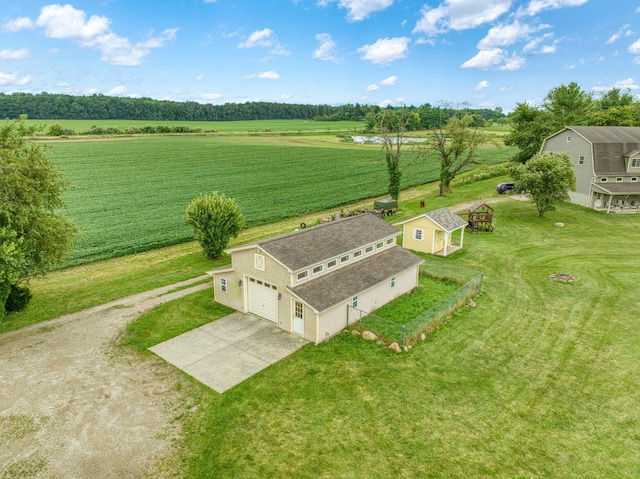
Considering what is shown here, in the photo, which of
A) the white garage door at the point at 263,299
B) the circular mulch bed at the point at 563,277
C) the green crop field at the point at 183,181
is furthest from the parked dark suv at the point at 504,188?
the white garage door at the point at 263,299

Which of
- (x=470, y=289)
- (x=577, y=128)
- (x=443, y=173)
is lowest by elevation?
(x=470, y=289)

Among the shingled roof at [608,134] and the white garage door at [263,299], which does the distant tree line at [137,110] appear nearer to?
the shingled roof at [608,134]

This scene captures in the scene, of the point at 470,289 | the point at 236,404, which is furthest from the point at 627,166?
the point at 236,404

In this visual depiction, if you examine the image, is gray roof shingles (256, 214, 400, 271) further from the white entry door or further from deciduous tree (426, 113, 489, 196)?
deciduous tree (426, 113, 489, 196)

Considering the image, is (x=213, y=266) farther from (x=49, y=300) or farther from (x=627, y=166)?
(x=627, y=166)

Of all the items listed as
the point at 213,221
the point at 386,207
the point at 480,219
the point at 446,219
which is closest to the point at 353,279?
the point at 213,221

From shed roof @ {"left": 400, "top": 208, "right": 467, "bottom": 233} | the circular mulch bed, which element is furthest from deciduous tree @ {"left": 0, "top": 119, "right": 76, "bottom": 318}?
the circular mulch bed
